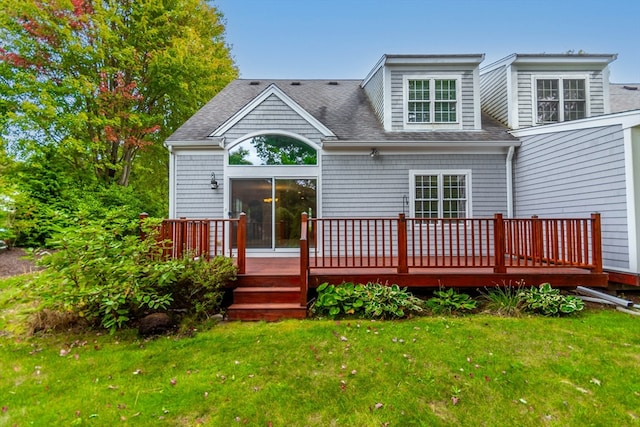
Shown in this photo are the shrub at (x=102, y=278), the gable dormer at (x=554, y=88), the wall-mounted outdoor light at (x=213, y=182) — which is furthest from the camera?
the gable dormer at (x=554, y=88)

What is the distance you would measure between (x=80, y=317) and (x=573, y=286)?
24.3 feet

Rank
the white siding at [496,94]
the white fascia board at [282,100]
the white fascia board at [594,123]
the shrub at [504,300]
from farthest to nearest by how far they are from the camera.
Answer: the white siding at [496,94] < the white fascia board at [282,100] < the white fascia board at [594,123] < the shrub at [504,300]

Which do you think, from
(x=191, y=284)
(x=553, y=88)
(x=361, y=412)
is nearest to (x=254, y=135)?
(x=191, y=284)

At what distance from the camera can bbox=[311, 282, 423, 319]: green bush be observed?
431 cm

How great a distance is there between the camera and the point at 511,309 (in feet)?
14.6

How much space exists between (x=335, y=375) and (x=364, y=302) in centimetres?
157

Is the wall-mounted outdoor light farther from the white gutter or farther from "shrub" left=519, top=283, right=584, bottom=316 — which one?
the white gutter

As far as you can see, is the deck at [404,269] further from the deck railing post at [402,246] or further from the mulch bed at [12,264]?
the mulch bed at [12,264]

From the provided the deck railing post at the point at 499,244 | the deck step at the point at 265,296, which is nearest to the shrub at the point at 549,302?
the deck railing post at the point at 499,244

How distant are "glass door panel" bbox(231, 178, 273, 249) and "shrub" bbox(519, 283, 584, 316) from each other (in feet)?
16.4

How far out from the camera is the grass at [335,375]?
2.44m

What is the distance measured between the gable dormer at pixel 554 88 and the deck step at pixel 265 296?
6895 mm

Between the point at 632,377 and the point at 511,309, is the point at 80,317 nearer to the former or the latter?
the point at 511,309

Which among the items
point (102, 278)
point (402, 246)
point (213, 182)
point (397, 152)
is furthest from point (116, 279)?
point (397, 152)
